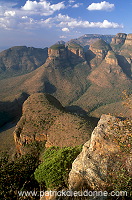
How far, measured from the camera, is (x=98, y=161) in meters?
11.2

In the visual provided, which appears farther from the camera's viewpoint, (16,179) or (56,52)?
(56,52)

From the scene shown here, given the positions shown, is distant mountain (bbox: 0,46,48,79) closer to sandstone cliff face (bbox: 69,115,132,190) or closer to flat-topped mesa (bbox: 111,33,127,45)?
flat-topped mesa (bbox: 111,33,127,45)

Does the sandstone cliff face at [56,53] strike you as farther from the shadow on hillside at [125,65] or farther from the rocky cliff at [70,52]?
the shadow on hillside at [125,65]

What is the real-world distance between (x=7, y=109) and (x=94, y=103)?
49219 mm

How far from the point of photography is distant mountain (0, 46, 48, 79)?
161 metres

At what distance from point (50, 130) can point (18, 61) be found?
160 metres

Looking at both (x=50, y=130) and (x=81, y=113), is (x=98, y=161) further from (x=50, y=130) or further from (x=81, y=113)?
(x=81, y=113)

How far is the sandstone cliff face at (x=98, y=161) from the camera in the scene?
10.4m

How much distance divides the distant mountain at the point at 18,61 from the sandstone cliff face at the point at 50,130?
407 feet

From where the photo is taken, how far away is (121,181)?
30.7 feet

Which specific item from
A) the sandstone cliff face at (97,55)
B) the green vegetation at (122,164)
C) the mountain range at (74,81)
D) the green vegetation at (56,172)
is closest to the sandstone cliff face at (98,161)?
the green vegetation at (122,164)

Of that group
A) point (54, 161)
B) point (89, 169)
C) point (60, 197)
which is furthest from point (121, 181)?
point (54, 161)

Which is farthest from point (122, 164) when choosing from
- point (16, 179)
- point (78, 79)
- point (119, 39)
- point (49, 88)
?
point (119, 39)

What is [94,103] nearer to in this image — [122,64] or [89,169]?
[122,64]
